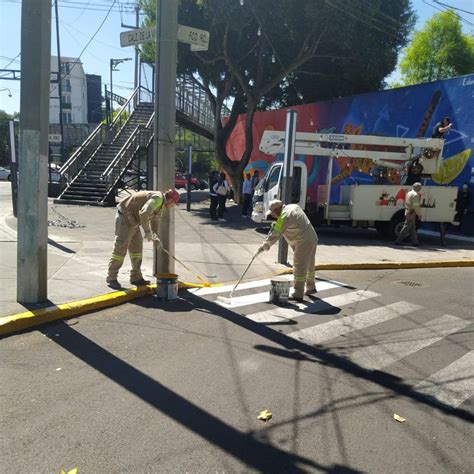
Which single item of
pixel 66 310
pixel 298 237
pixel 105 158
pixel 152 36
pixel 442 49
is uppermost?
pixel 442 49

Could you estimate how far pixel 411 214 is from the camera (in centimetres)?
1265

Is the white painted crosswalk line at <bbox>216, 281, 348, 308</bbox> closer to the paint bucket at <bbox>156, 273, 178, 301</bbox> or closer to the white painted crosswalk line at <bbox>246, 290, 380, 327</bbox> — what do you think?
the white painted crosswalk line at <bbox>246, 290, 380, 327</bbox>

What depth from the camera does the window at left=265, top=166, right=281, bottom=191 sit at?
14672 mm

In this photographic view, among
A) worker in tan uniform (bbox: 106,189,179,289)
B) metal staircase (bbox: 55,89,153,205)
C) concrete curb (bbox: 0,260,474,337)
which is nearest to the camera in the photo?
concrete curb (bbox: 0,260,474,337)

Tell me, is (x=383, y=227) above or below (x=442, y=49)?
below

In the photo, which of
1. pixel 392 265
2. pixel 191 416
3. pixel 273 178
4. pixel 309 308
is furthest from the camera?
pixel 273 178

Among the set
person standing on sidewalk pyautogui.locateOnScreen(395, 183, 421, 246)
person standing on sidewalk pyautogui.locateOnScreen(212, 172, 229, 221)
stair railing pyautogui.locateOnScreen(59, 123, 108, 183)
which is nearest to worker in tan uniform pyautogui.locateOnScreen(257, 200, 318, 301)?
person standing on sidewalk pyautogui.locateOnScreen(395, 183, 421, 246)

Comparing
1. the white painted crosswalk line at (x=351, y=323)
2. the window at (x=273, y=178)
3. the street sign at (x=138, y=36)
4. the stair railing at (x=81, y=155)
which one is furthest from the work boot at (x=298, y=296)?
the stair railing at (x=81, y=155)

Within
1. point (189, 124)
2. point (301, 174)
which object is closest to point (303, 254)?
point (301, 174)

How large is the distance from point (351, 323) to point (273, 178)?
365 inches

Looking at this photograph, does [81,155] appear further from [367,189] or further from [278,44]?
[367,189]

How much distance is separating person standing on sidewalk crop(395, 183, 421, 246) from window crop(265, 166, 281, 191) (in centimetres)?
397

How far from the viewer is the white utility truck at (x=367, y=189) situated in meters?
13.7

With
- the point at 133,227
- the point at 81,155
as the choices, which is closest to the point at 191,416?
the point at 133,227
